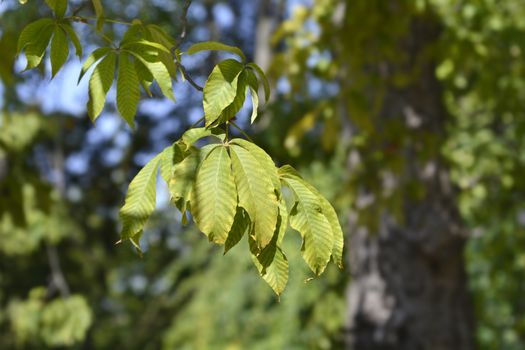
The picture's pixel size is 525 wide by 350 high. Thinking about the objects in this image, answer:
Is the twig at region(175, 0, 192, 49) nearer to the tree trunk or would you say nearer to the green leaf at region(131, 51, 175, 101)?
the green leaf at region(131, 51, 175, 101)

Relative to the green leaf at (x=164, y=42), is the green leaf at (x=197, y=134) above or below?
below

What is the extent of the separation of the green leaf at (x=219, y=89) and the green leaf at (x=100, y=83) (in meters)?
0.17

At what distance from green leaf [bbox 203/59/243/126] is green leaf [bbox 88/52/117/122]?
17 cm

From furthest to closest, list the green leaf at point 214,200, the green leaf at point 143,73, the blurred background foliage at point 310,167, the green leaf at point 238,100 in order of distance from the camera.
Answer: the blurred background foliage at point 310,167 < the green leaf at point 143,73 < the green leaf at point 238,100 < the green leaf at point 214,200

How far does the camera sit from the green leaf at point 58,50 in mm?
915

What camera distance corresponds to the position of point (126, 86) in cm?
86

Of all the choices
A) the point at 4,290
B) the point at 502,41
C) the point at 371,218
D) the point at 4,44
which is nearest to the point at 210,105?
the point at 4,44

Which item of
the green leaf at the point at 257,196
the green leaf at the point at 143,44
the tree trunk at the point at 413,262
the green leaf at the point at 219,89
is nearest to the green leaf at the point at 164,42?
the green leaf at the point at 143,44

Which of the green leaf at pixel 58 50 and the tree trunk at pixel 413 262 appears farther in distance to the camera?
the tree trunk at pixel 413 262

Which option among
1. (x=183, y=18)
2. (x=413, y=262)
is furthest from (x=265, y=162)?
(x=413, y=262)

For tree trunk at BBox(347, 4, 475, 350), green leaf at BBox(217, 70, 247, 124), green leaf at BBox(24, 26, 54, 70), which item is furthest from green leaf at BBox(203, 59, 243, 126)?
tree trunk at BBox(347, 4, 475, 350)

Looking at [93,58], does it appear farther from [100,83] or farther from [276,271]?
[276,271]

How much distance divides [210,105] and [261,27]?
6233 mm

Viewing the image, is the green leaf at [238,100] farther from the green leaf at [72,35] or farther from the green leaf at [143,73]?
the green leaf at [72,35]
